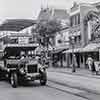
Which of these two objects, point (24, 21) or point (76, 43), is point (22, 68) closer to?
point (76, 43)

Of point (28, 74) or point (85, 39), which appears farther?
point (85, 39)

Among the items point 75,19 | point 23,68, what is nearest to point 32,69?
point 23,68

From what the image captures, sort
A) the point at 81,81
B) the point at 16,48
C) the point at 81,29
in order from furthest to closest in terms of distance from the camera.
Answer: the point at 81,29
the point at 81,81
the point at 16,48

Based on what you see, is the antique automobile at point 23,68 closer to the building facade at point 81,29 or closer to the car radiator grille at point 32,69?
the car radiator grille at point 32,69

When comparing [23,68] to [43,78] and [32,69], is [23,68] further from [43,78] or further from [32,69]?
[43,78]

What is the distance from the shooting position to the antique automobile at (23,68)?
16.7m

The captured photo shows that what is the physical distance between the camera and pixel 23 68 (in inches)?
664

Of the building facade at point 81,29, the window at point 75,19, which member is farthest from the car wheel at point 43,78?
the window at point 75,19

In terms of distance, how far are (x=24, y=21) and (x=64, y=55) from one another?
33.9m

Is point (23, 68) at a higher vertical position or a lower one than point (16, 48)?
lower

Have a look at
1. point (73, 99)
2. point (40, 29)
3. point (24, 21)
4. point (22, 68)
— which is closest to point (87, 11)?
point (40, 29)

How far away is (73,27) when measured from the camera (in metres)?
43.6

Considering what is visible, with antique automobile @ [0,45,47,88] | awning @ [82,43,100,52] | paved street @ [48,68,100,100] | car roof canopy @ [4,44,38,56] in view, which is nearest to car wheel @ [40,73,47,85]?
antique automobile @ [0,45,47,88]

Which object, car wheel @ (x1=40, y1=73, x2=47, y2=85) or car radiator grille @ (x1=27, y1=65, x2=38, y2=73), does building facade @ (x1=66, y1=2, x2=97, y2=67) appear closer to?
car wheel @ (x1=40, y1=73, x2=47, y2=85)
